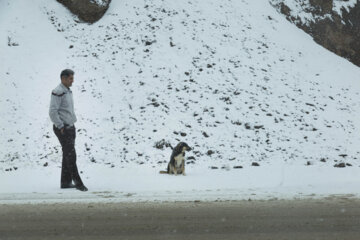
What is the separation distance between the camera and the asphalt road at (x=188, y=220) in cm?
329

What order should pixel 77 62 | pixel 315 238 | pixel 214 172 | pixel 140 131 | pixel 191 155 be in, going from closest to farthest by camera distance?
pixel 315 238
pixel 214 172
pixel 191 155
pixel 140 131
pixel 77 62

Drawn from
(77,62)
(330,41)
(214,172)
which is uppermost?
(330,41)

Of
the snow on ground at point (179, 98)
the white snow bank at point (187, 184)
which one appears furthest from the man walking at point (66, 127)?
the snow on ground at point (179, 98)

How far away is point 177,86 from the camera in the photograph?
1316 cm

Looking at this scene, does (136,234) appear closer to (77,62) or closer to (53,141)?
(53,141)

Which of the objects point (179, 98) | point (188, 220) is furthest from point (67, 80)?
point (179, 98)

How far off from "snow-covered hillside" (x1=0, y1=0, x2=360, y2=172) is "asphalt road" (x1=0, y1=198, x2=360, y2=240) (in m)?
5.11

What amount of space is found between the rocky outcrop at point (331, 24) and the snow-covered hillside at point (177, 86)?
29.8 inches

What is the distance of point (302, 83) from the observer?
14.4 m

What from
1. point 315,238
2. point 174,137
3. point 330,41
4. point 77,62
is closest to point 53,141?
point 174,137

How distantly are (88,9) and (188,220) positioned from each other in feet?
50.8

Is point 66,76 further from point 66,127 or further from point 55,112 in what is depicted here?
point 66,127

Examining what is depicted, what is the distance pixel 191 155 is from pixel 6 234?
282 inches

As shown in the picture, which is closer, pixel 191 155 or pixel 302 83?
pixel 191 155
